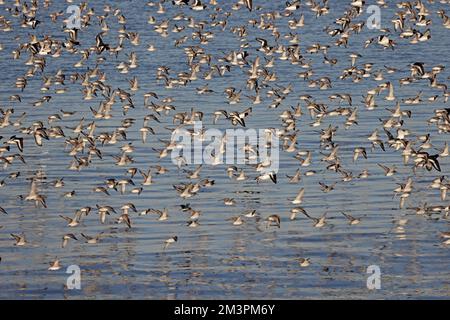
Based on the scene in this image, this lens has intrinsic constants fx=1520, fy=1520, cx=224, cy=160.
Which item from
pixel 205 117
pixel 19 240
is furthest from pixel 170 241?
pixel 205 117

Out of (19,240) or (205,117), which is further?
(205,117)

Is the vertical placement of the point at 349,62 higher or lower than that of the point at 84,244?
higher

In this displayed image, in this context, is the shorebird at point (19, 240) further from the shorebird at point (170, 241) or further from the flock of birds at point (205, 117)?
the shorebird at point (170, 241)

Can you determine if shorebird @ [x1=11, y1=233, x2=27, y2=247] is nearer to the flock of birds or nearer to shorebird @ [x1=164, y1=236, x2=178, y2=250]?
the flock of birds

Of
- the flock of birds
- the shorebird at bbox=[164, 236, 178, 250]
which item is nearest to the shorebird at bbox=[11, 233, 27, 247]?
the flock of birds

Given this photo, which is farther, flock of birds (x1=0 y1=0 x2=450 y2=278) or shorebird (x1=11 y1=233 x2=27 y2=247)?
flock of birds (x1=0 y1=0 x2=450 y2=278)

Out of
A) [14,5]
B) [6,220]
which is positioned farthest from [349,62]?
[6,220]

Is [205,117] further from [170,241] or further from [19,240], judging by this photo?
[19,240]
